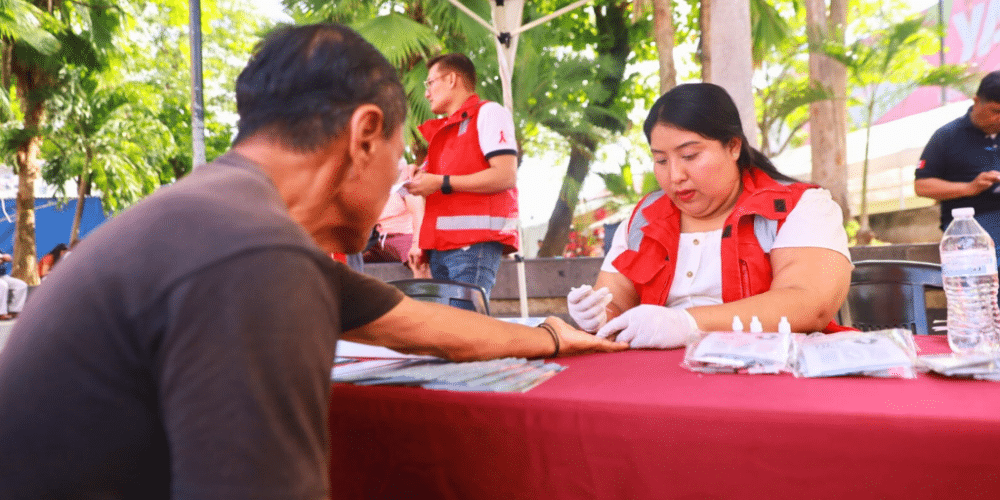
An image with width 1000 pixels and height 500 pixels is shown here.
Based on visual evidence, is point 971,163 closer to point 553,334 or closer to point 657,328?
point 657,328

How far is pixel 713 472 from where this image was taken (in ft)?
3.01

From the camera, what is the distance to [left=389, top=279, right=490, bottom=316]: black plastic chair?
8.87 feet

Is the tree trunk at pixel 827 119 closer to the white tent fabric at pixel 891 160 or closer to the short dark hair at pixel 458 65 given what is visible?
the white tent fabric at pixel 891 160

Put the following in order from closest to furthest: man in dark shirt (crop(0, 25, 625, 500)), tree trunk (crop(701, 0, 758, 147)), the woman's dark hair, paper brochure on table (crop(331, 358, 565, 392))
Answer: man in dark shirt (crop(0, 25, 625, 500)), paper brochure on table (crop(331, 358, 565, 392)), the woman's dark hair, tree trunk (crop(701, 0, 758, 147))

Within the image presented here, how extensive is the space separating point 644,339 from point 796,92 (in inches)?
255

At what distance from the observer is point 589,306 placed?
182cm

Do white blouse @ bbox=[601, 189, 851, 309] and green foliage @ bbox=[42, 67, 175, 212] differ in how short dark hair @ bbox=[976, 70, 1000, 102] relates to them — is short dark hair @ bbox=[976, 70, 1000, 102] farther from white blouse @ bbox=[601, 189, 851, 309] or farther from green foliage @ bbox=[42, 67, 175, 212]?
green foliage @ bbox=[42, 67, 175, 212]

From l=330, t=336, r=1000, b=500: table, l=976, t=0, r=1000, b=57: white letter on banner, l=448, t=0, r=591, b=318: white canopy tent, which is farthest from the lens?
l=976, t=0, r=1000, b=57: white letter on banner

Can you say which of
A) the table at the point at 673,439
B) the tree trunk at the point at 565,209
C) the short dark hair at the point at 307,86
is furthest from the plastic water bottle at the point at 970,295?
the tree trunk at the point at 565,209

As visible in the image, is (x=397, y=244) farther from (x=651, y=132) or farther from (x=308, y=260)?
(x=308, y=260)

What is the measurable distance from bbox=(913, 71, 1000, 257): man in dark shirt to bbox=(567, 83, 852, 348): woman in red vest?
1.74 metres

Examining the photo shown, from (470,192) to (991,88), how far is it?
7.48 feet

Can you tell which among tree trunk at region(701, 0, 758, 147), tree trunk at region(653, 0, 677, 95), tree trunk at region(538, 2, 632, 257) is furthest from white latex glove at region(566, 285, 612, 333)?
tree trunk at region(538, 2, 632, 257)

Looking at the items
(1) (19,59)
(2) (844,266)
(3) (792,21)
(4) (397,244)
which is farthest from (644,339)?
(3) (792,21)
